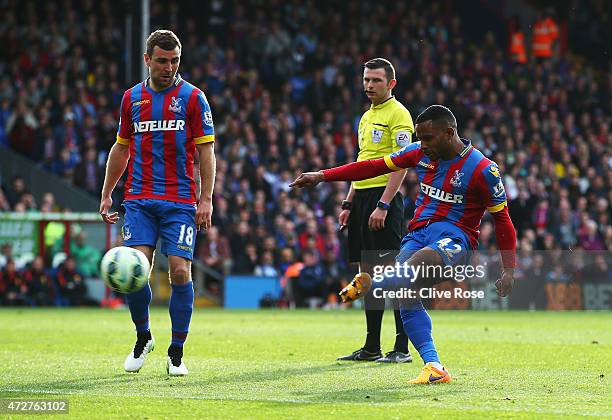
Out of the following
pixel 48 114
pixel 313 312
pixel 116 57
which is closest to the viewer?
pixel 313 312

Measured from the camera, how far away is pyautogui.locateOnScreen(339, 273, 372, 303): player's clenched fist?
708 cm

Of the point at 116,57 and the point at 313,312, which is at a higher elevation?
the point at 116,57

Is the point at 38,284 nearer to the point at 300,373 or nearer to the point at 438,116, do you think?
the point at 300,373

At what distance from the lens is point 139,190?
25.4 feet

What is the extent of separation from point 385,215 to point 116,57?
15.5m

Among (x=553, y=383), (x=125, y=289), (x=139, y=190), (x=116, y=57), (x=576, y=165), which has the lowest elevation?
(x=553, y=383)

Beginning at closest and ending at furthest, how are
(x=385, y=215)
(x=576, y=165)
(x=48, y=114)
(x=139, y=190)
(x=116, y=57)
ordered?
(x=139, y=190), (x=385, y=215), (x=48, y=114), (x=116, y=57), (x=576, y=165)

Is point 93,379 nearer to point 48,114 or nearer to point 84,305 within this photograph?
point 84,305

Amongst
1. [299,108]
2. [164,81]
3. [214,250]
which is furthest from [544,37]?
[164,81]

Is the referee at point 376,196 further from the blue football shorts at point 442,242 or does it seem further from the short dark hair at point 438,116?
the short dark hair at point 438,116

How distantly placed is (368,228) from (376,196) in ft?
0.86

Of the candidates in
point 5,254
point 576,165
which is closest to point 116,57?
point 5,254

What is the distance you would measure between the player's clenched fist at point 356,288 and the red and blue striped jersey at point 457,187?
23.8 inches

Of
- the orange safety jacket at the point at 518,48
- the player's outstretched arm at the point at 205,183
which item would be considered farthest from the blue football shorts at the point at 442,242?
the orange safety jacket at the point at 518,48
